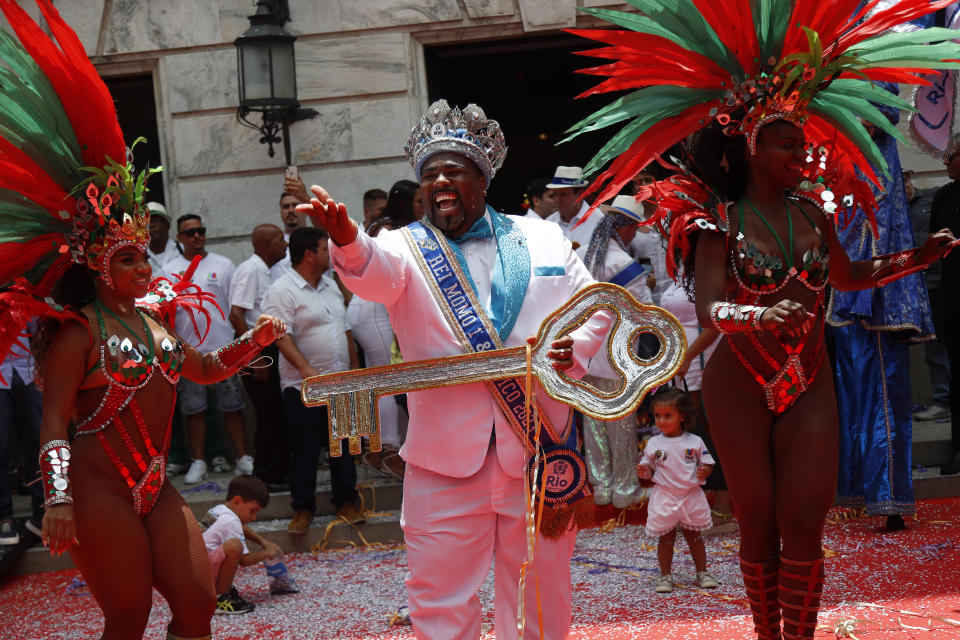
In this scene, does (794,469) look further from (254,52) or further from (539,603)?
(254,52)

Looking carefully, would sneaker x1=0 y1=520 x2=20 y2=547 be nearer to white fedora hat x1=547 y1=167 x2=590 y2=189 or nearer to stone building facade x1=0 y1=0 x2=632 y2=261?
stone building facade x1=0 y1=0 x2=632 y2=261

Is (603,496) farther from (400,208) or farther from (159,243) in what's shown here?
(159,243)

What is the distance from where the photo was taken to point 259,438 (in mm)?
8180

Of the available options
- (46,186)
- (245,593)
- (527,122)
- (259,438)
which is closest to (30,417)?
(259,438)

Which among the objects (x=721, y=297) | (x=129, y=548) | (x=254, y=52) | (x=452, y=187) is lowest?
(x=129, y=548)

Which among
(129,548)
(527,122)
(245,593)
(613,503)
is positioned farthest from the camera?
(527,122)

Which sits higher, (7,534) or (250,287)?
(250,287)

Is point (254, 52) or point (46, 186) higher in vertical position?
point (254, 52)

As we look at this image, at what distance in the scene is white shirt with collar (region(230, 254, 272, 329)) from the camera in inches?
335

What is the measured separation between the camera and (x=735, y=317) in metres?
3.84

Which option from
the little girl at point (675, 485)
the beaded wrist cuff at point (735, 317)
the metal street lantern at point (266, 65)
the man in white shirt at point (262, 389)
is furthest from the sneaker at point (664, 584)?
the metal street lantern at point (266, 65)

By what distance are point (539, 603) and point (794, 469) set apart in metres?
1.00

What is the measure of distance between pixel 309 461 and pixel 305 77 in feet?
12.7

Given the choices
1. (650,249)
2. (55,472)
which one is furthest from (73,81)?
(650,249)
